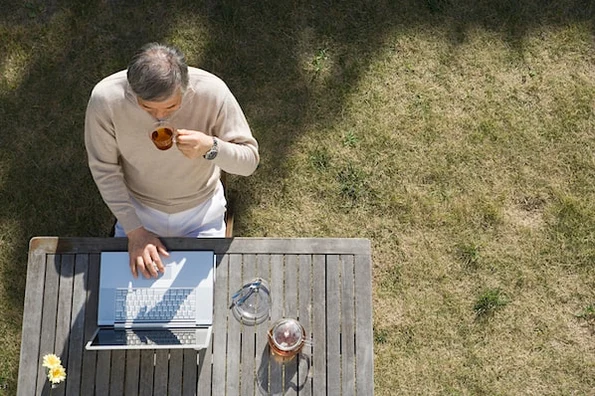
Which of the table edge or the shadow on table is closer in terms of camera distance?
the shadow on table

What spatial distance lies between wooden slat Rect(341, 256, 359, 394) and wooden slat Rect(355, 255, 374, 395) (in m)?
0.02

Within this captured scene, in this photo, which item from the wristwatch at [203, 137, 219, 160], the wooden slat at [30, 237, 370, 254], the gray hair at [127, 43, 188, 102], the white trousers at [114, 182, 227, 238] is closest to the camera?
the gray hair at [127, 43, 188, 102]

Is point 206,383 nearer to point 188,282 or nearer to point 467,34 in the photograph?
point 188,282

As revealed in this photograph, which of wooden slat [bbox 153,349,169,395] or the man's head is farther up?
the man's head

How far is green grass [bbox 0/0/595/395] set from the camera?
396cm

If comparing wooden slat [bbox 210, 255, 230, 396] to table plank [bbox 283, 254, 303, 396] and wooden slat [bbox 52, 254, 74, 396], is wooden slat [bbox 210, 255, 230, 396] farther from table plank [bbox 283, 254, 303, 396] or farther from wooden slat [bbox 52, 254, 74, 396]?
wooden slat [bbox 52, 254, 74, 396]

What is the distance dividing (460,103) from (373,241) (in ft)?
3.71

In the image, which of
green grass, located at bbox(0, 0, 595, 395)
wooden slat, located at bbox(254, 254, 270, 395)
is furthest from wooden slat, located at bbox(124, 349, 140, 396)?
green grass, located at bbox(0, 0, 595, 395)

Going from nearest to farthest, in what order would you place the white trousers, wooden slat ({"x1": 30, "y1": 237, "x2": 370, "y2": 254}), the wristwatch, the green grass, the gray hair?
the gray hair
the wristwatch
wooden slat ({"x1": 30, "y1": 237, "x2": 370, "y2": 254})
the white trousers
the green grass

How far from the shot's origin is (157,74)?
2387 millimetres

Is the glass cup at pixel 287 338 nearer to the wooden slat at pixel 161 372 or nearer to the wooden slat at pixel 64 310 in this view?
the wooden slat at pixel 161 372

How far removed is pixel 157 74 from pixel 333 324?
51.0 inches

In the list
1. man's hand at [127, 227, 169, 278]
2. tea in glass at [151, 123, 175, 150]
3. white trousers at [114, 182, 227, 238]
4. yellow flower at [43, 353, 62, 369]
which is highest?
tea in glass at [151, 123, 175, 150]

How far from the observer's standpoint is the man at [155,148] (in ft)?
8.03
